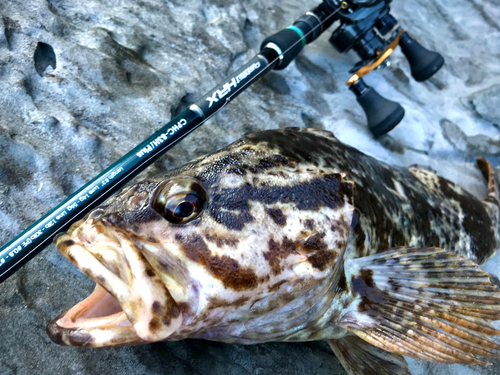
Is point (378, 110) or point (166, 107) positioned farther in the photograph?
point (378, 110)

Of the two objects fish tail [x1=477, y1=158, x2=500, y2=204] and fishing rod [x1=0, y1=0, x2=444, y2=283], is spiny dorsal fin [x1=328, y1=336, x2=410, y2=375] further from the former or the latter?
fish tail [x1=477, y1=158, x2=500, y2=204]

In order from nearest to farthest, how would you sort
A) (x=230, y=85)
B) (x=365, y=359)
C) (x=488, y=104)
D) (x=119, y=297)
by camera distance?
(x=119, y=297), (x=365, y=359), (x=230, y=85), (x=488, y=104)

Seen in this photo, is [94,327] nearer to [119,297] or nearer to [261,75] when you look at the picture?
[119,297]

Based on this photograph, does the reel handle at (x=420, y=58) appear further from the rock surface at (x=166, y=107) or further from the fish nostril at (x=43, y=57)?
the fish nostril at (x=43, y=57)

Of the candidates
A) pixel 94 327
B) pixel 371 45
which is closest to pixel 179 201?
pixel 94 327

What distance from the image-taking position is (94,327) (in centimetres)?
147

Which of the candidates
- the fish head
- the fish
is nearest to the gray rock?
the fish

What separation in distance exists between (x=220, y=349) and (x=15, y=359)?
89cm

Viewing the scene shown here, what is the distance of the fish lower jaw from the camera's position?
144cm

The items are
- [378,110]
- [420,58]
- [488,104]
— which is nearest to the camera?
[378,110]

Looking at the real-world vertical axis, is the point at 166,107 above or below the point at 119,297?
below

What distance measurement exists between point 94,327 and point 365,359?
1.38 meters

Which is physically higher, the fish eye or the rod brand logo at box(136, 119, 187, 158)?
the fish eye

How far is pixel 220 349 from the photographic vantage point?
1987mm
